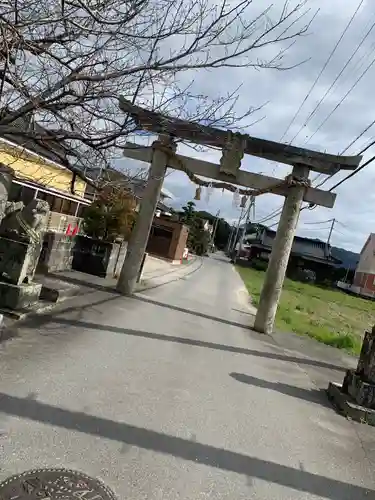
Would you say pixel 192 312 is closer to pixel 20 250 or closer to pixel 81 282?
pixel 81 282

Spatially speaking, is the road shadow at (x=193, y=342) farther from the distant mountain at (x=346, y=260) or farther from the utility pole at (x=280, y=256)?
the distant mountain at (x=346, y=260)

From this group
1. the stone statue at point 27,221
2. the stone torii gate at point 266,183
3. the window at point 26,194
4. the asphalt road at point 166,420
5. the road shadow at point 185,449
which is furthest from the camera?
the stone torii gate at point 266,183

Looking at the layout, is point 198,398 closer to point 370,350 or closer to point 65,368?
point 65,368

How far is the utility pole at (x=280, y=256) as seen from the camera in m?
13.1

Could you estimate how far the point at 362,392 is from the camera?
690 cm

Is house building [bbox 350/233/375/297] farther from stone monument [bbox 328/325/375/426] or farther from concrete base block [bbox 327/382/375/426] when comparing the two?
concrete base block [bbox 327/382/375/426]

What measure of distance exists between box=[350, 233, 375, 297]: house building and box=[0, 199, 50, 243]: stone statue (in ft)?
172

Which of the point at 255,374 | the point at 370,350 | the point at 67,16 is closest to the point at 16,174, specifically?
the point at 67,16

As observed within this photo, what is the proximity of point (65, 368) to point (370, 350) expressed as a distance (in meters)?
4.23

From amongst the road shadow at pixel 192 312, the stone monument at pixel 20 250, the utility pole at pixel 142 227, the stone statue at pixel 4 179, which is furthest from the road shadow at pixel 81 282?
the stone statue at pixel 4 179

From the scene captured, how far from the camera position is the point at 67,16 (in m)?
4.43

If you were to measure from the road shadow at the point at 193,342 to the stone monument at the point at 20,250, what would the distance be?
729 millimetres

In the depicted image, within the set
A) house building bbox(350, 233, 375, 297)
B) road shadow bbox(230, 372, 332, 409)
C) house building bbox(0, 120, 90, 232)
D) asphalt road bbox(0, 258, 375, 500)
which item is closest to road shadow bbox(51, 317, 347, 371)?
asphalt road bbox(0, 258, 375, 500)

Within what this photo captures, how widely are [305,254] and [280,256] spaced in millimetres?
54033
